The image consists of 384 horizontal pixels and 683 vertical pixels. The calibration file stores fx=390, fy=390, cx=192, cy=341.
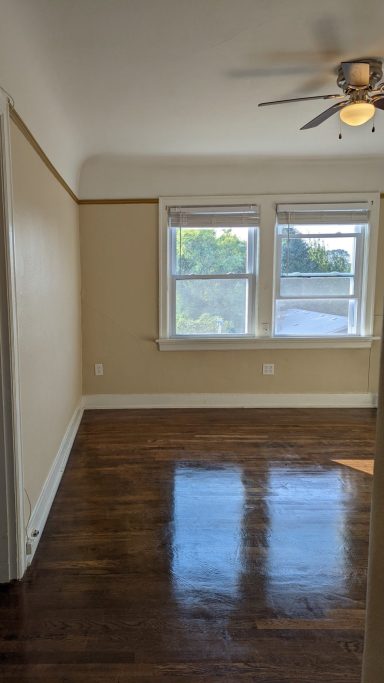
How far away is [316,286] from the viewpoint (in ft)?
13.2

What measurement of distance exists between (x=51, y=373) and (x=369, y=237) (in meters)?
3.30

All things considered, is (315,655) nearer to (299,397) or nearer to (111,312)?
(299,397)

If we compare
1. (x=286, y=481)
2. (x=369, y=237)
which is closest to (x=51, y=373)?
(x=286, y=481)

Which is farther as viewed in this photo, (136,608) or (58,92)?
(58,92)

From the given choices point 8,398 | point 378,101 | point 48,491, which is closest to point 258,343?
point 378,101

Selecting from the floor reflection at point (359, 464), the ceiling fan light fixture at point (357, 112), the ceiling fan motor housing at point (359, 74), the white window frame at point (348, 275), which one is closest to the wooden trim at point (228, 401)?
the white window frame at point (348, 275)

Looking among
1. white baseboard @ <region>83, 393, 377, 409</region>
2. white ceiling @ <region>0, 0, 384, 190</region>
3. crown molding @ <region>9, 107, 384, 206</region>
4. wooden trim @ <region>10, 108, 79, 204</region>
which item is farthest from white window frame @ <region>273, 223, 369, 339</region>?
wooden trim @ <region>10, 108, 79, 204</region>

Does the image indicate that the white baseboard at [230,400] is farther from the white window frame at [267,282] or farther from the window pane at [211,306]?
the window pane at [211,306]

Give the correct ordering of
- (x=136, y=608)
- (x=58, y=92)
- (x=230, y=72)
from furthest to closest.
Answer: (x=58, y=92) → (x=230, y=72) → (x=136, y=608)

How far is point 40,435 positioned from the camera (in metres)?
2.21

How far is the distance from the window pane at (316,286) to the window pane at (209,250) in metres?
0.51

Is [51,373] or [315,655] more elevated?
[51,373]

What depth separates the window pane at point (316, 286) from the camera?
402 cm

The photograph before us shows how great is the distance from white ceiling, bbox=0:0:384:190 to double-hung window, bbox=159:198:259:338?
760 millimetres
